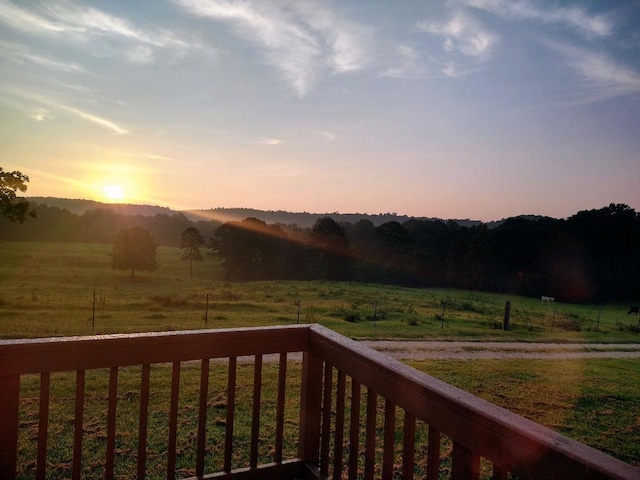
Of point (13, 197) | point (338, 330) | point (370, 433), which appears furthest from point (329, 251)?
point (370, 433)

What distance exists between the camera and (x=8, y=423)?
6.08 ft

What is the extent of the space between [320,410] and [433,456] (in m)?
1.09

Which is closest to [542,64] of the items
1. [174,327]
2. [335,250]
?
[174,327]

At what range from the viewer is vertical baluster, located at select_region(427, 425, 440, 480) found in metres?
1.42

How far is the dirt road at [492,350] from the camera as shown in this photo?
11188mm

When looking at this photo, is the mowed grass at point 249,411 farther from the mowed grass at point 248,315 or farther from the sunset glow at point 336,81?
the mowed grass at point 248,315

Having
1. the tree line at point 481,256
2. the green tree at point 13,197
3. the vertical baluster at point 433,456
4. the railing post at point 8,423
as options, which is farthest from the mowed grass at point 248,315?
the tree line at point 481,256

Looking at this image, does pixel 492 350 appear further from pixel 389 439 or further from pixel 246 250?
pixel 246 250

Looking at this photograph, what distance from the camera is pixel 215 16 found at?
5.19m

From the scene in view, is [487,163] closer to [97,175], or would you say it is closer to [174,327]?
[174,327]

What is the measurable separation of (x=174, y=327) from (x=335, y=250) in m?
33.5

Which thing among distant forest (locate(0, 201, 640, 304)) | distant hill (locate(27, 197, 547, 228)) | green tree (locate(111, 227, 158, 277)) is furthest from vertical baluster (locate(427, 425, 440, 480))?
distant hill (locate(27, 197, 547, 228))

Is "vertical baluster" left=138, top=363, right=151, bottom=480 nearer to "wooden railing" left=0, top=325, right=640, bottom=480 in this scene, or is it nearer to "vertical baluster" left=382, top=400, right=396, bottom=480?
"wooden railing" left=0, top=325, right=640, bottom=480

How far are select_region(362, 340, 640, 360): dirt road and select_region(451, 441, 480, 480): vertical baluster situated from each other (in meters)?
9.48
